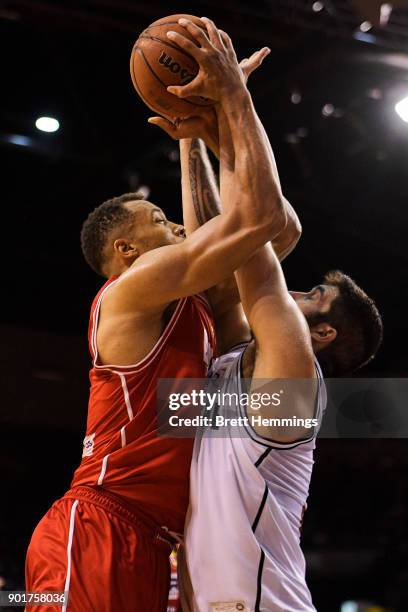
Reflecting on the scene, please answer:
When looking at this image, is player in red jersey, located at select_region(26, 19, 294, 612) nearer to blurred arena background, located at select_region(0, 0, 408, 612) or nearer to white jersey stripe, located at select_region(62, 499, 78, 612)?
white jersey stripe, located at select_region(62, 499, 78, 612)

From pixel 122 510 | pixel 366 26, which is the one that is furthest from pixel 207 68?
pixel 366 26

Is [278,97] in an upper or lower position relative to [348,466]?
upper

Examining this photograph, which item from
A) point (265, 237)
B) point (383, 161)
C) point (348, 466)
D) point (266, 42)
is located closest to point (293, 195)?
point (383, 161)

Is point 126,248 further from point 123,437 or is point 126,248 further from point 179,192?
point 179,192

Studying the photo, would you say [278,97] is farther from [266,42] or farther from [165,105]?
[165,105]

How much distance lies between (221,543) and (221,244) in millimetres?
827

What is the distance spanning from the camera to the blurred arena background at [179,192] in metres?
5.25

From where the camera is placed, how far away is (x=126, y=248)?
Result: 8.83ft

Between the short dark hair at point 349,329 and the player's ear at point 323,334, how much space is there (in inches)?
0.6

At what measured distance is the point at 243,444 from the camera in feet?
7.54

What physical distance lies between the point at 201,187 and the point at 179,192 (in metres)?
4.50

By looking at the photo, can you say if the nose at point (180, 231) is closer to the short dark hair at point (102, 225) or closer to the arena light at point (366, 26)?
the short dark hair at point (102, 225)

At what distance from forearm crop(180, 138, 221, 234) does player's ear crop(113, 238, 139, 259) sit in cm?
19

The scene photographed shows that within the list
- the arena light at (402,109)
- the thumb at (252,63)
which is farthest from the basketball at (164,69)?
the arena light at (402,109)
